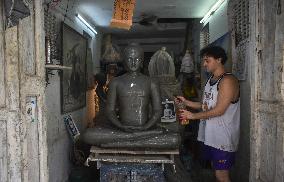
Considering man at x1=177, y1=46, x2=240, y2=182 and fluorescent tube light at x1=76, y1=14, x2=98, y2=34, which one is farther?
fluorescent tube light at x1=76, y1=14, x2=98, y2=34

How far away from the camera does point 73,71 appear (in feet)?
18.5

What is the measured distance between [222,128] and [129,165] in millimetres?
1343

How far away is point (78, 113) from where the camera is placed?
6.20 m

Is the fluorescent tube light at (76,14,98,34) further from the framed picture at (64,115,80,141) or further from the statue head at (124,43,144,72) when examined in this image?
the statue head at (124,43,144,72)

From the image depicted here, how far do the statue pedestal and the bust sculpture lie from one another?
0.21 meters

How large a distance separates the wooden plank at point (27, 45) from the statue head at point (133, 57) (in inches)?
64.3

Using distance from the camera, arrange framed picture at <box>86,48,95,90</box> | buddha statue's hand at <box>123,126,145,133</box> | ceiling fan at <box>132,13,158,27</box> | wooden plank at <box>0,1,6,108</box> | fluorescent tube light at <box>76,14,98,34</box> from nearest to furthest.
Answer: wooden plank at <box>0,1,6,108</box>, buddha statue's hand at <box>123,126,145,133</box>, fluorescent tube light at <box>76,14,98,34</box>, framed picture at <box>86,48,95,90</box>, ceiling fan at <box>132,13,158,27</box>

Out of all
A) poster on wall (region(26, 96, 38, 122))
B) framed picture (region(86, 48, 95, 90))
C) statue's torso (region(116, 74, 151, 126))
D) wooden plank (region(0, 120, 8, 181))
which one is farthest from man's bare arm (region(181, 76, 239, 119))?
framed picture (region(86, 48, 95, 90))

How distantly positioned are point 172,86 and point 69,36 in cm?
248

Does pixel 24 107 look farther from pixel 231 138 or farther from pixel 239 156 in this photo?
pixel 239 156

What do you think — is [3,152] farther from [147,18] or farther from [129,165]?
[147,18]

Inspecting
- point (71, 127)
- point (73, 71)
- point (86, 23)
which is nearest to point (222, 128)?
point (71, 127)

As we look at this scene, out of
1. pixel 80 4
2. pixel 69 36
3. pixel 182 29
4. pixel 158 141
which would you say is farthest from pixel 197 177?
pixel 182 29

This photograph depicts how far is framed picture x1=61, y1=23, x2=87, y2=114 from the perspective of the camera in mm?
5078
